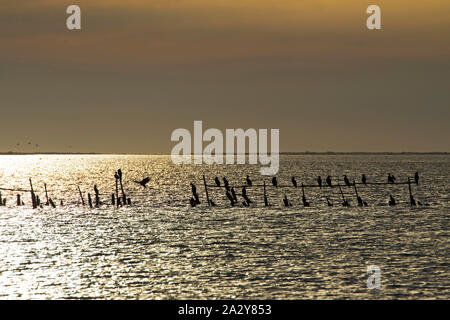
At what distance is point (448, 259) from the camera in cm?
3969

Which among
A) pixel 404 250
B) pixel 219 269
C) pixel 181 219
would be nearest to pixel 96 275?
pixel 219 269

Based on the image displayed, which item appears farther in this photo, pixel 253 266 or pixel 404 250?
pixel 404 250

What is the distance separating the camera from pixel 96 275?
34.9 meters

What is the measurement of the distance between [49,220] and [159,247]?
80.0 ft
